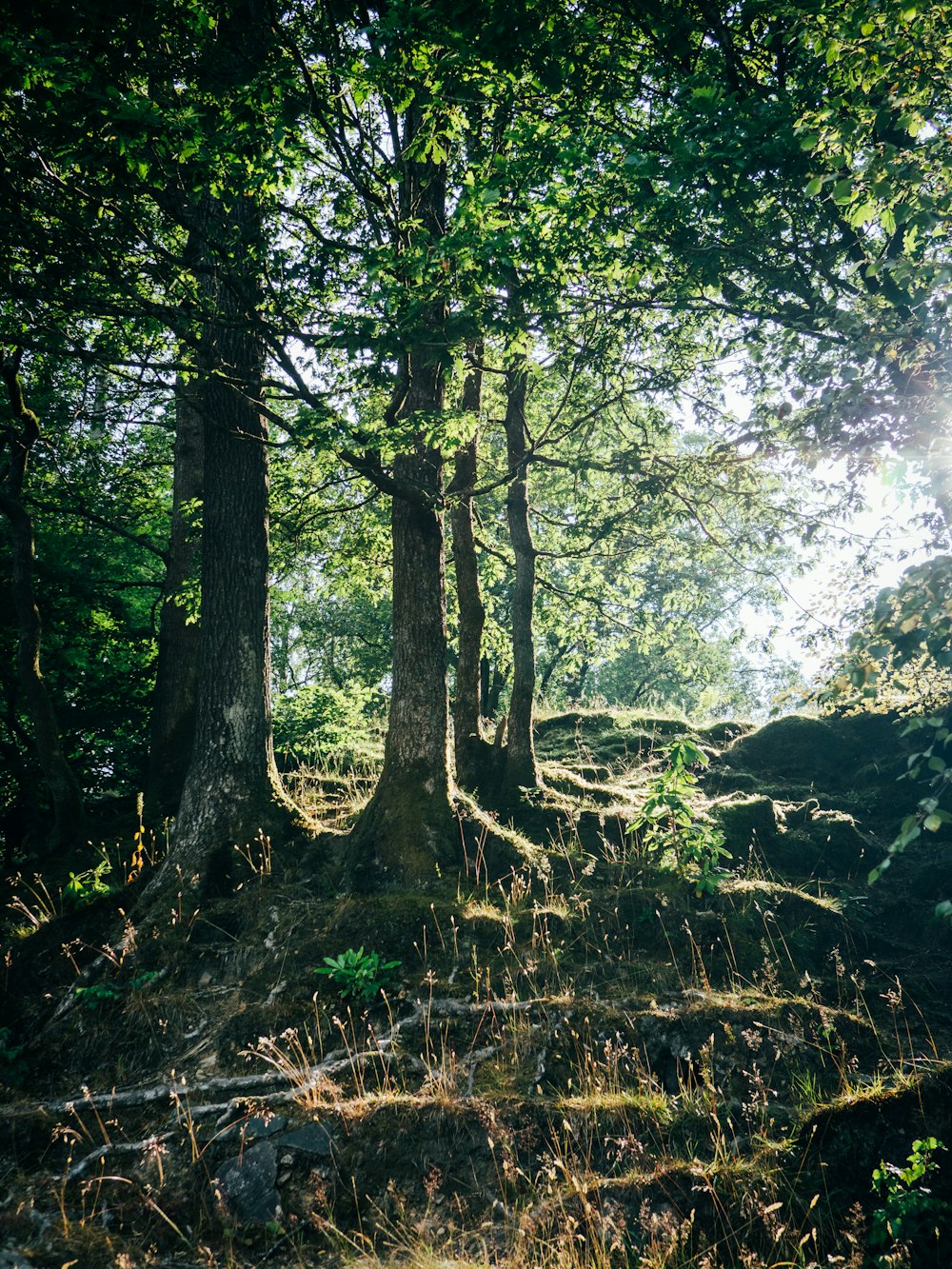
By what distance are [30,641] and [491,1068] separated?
24.3ft

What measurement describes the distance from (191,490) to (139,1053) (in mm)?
7258

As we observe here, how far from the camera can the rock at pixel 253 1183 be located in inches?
153

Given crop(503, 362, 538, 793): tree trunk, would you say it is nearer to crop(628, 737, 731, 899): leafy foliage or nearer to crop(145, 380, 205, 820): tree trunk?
crop(628, 737, 731, 899): leafy foliage

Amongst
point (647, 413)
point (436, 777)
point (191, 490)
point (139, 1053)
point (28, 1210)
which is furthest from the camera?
point (647, 413)

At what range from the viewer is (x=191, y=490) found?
980 centimetres

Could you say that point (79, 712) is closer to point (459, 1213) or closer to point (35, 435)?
point (35, 435)

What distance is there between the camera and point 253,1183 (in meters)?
4.02

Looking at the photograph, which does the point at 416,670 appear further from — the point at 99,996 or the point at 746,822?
the point at 746,822

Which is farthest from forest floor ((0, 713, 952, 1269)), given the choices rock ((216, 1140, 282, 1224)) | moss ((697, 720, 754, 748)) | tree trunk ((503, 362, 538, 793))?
moss ((697, 720, 754, 748))

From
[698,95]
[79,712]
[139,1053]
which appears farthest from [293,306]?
[79,712]

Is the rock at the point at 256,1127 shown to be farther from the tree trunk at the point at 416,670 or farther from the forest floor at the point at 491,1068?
the tree trunk at the point at 416,670

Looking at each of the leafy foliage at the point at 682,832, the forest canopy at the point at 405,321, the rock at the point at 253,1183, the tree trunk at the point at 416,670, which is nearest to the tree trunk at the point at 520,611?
the forest canopy at the point at 405,321

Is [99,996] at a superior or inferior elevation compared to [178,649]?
inferior

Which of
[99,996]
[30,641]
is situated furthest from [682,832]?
[30,641]
